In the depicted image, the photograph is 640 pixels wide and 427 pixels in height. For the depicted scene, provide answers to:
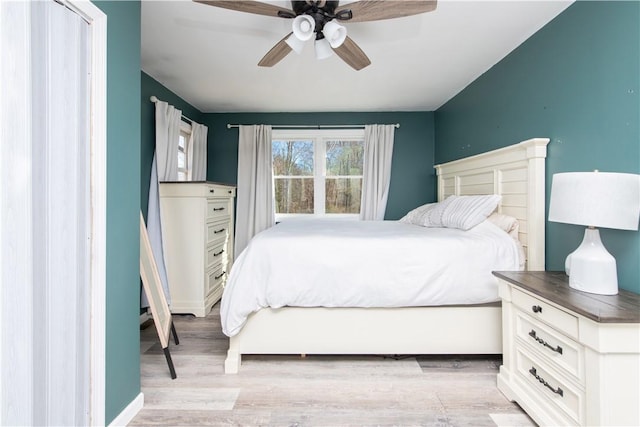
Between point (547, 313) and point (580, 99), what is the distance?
1274 mm

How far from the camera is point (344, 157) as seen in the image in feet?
14.1

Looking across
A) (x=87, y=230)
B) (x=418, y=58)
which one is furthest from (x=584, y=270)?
(x=87, y=230)

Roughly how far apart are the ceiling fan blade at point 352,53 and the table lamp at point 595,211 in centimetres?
135

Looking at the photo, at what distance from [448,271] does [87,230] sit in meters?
1.88

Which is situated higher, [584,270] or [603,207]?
[603,207]

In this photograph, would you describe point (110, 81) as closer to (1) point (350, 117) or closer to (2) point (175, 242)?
(2) point (175, 242)

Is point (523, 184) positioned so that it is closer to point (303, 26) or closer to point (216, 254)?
point (303, 26)

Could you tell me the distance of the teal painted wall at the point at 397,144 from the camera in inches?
166

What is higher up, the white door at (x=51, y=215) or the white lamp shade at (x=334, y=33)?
the white lamp shade at (x=334, y=33)

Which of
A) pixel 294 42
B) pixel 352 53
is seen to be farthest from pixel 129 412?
pixel 352 53

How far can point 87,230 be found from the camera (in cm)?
129

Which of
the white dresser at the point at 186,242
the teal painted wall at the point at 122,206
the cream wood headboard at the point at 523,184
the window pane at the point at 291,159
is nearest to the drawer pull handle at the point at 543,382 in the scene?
the cream wood headboard at the point at 523,184

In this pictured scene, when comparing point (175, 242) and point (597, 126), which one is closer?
point (597, 126)

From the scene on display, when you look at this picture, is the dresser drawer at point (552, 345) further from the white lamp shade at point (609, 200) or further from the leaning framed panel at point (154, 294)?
the leaning framed panel at point (154, 294)
